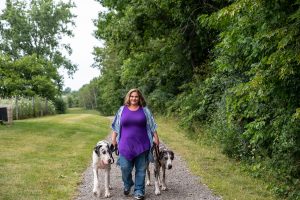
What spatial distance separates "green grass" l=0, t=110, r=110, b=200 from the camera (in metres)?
8.79

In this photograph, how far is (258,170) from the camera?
33.3 ft

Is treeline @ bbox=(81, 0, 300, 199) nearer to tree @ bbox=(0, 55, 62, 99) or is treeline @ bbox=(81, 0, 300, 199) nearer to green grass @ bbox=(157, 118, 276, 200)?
green grass @ bbox=(157, 118, 276, 200)

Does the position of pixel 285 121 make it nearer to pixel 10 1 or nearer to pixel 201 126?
pixel 201 126

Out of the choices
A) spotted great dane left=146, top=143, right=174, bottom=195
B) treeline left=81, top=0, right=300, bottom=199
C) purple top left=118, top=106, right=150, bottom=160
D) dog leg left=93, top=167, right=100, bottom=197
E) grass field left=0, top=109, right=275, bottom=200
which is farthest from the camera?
grass field left=0, top=109, right=275, bottom=200

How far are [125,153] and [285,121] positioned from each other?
10.5 ft

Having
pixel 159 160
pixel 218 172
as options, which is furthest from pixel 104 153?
pixel 218 172

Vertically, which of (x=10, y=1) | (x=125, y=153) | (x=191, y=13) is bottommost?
(x=125, y=153)

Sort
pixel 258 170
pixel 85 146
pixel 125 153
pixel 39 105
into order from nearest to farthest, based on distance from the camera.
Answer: pixel 125 153 < pixel 258 170 < pixel 85 146 < pixel 39 105

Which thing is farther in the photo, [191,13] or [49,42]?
[49,42]

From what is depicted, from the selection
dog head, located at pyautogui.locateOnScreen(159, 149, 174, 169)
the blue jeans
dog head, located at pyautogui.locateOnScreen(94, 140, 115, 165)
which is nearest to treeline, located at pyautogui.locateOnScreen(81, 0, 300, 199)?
dog head, located at pyautogui.locateOnScreen(159, 149, 174, 169)

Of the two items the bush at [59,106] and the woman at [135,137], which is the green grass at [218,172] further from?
the bush at [59,106]

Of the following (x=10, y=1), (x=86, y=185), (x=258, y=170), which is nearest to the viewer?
(x=86, y=185)

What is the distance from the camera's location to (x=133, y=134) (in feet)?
25.8

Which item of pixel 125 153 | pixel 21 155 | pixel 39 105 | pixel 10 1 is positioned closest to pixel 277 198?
pixel 125 153
